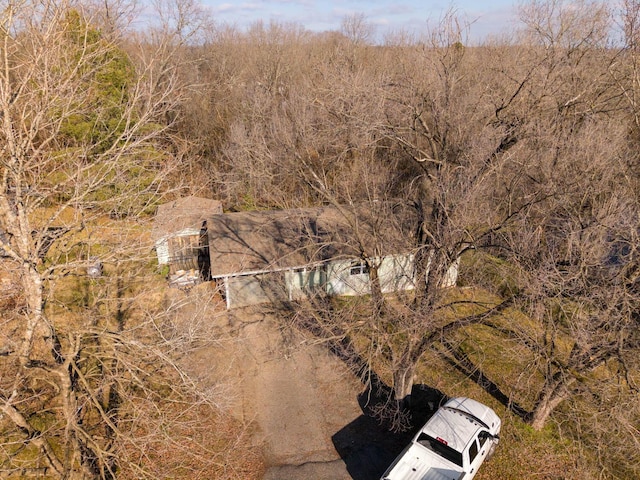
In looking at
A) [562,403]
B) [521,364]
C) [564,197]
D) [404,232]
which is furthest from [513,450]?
[404,232]

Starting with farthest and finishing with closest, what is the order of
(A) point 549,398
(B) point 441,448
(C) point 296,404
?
(C) point 296,404 → (A) point 549,398 → (B) point 441,448

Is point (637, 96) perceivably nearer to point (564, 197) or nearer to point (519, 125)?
point (519, 125)

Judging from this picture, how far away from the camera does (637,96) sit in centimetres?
1346

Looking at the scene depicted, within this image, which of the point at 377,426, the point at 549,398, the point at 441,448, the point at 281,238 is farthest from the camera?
the point at 281,238

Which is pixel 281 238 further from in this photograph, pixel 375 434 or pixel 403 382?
pixel 375 434

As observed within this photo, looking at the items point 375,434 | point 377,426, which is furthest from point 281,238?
point 375,434

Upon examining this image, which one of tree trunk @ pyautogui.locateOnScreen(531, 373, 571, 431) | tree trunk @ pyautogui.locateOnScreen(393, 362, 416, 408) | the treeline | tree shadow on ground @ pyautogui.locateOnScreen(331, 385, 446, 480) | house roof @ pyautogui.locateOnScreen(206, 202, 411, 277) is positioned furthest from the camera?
house roof @ pyautogui.locateOnScreen(206, 202, 411, 277)

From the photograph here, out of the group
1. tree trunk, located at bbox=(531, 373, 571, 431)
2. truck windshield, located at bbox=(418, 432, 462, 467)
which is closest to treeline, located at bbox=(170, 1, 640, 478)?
tree trunk, located at bbox=(531, 373, 571, 431)

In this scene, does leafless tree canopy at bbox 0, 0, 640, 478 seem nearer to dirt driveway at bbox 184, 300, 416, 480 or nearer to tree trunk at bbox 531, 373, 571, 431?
tree trunk at bbox 531, 373, 571, 431

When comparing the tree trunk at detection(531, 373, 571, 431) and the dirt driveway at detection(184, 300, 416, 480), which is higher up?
the tree trunk at detection(531, 373, 571, 431)

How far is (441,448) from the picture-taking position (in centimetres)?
1018

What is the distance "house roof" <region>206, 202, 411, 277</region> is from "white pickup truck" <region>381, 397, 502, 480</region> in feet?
19.1

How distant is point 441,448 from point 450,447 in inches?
9.1

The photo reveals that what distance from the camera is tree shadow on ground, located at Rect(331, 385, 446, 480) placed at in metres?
10.8
